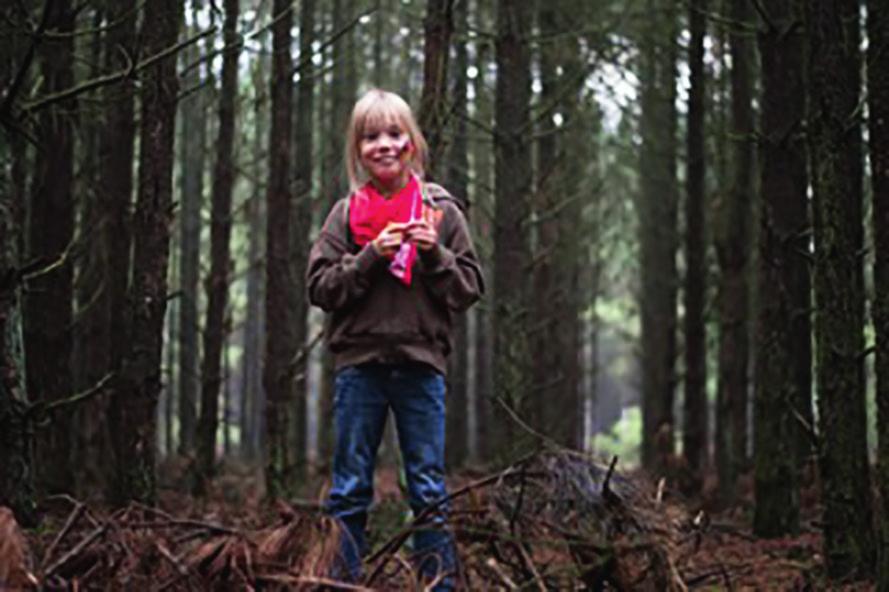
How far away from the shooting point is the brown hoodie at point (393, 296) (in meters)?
4.20

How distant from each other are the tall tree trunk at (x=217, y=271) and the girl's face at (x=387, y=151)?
665 centimetres

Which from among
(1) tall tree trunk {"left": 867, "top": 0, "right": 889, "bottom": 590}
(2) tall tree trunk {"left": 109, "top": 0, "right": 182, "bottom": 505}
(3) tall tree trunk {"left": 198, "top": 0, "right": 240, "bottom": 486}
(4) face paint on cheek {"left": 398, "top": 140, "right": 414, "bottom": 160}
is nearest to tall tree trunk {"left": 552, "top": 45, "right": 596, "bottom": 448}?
(3) tall tree trunk {"left": 198, "top": 0, "right": 240, "bottom": 486}

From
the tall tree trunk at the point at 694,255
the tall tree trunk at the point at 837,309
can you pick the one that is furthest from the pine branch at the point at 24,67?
the tall tree trunk at the point at 694,255

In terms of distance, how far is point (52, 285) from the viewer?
8188mm

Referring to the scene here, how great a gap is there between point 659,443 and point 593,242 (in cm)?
786

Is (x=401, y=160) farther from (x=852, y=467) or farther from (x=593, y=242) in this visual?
(x=593, y=242)

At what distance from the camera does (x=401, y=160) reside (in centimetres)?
438

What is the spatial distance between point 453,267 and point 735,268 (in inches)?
301

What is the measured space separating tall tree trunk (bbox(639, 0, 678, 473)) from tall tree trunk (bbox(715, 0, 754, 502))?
662 mm

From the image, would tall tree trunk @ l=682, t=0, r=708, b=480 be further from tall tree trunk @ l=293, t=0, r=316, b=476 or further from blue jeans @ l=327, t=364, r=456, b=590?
blue jeans @ l=327, t=364, r=456, b=590

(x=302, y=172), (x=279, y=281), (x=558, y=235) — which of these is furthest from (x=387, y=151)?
(x=558, y=235)

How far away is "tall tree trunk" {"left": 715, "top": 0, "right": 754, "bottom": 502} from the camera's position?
1021 cm

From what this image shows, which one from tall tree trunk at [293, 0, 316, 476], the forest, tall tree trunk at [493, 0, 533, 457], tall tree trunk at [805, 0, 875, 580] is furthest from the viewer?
tall tree trunk at [293, 0, 316, 476]

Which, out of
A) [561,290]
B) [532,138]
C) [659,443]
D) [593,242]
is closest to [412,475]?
[532,138]
